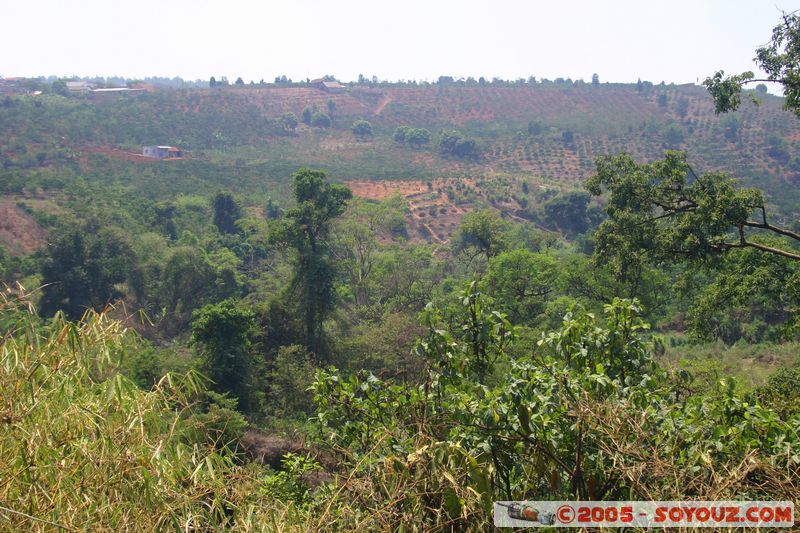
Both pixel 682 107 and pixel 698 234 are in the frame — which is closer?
pixel 698 234

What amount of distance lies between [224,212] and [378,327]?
19.6m

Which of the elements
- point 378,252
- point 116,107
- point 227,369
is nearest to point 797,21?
point 227,369

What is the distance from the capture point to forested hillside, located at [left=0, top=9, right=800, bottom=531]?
356cm

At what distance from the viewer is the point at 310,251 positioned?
66.5 feet

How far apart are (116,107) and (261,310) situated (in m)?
55.8

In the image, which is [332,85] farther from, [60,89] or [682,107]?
[682,107]

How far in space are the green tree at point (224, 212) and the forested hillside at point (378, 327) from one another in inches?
5.5

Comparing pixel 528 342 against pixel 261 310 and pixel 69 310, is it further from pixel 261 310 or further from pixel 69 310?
pixel 69 310

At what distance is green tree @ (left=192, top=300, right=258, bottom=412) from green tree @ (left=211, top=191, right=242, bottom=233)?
20879 millimetres

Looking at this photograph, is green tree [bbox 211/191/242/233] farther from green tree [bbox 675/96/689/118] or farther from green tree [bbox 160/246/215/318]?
green tree [bbox 675/96/689/118]

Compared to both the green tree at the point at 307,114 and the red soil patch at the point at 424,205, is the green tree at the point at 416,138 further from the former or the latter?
the red soil patch at the point at 424,205

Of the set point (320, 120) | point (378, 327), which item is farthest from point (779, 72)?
point (320, 120)

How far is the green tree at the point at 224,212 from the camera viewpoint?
37025 mm

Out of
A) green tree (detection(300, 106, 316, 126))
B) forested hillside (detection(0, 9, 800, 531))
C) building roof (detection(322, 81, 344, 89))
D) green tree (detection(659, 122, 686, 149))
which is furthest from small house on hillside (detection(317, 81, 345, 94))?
green tree (detection(659, 122, 686, 149))
